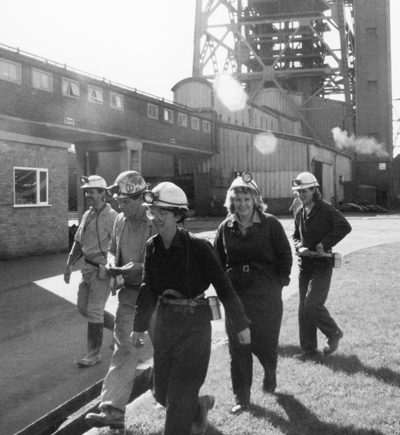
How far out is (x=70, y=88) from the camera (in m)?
25.6

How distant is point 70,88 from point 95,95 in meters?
2.14

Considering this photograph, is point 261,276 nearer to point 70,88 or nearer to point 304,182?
point 304,182

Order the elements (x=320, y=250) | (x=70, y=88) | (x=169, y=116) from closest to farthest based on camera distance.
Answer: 1. (x=320, y=250)
2. (x=70, y=88)
3. (x=169, y=116)

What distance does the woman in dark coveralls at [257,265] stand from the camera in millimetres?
5176

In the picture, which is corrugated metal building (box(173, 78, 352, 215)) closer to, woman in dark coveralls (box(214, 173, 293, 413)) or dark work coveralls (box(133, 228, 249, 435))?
woman in dark coveralls (box(214, 173, 293, 413))

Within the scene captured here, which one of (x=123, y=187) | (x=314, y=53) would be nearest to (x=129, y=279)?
(x=123, y=187)

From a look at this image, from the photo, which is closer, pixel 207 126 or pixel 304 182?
pixel 304 182

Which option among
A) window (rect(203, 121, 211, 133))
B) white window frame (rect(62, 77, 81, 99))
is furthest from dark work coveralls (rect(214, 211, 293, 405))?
window (rect(203, 121, 211, 133))

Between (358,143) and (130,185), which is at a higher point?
(358,143)

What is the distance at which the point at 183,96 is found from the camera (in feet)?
155

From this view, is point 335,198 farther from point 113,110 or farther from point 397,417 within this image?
point 397,417

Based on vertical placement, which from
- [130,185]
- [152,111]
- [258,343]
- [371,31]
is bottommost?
[258,343]

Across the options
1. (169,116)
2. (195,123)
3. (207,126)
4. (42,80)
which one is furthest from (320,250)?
(207,126)

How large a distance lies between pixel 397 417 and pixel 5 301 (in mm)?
7907
